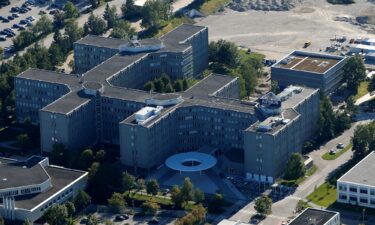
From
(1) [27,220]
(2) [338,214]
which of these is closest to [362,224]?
(2) [338,214]

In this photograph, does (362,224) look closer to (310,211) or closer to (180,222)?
(310,211)

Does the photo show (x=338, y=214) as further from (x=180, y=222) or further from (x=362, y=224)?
(x=180, y=222)

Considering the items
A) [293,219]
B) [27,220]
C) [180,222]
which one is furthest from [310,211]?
[27,220]

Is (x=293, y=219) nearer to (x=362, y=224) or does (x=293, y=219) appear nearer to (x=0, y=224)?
(x=362, y=224)

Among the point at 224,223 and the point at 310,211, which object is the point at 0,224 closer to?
the point at 224,223
